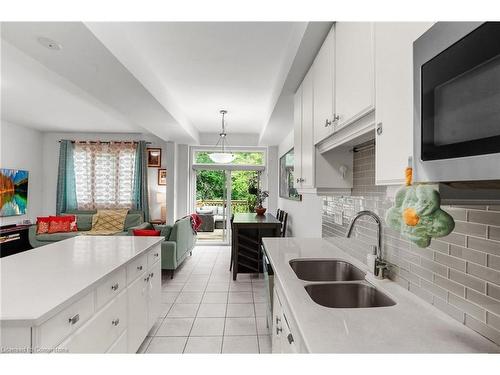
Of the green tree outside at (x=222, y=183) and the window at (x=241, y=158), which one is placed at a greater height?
the window at (x=241, y=158)

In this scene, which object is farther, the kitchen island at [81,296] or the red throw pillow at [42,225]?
the red throw pillow at [42,225]

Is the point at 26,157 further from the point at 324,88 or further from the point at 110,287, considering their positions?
the point at 324,88

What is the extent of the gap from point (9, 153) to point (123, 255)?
5061 mm

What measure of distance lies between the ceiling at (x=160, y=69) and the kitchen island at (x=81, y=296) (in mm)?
1472

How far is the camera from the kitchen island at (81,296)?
3.50 ft

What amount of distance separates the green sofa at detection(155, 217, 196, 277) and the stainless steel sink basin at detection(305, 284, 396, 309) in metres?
2.95

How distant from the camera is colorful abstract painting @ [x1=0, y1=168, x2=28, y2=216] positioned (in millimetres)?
5027

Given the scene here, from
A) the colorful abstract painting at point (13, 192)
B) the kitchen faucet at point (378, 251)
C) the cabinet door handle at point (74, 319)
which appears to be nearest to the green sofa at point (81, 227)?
the colorful abstract painting at point (13, 192)

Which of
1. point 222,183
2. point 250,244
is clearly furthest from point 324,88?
point 222,183

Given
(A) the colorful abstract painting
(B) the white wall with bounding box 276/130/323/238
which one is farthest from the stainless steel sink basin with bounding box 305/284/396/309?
(A) the colorful abstract painting

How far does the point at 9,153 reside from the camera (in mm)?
5215

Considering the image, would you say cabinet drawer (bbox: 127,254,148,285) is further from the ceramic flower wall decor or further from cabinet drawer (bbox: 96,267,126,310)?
the ceramic flower wall decor

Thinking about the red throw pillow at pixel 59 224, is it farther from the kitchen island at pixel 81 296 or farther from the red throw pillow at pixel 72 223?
Result: the kitchen island at pixel 81 296

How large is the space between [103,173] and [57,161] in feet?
3.54
